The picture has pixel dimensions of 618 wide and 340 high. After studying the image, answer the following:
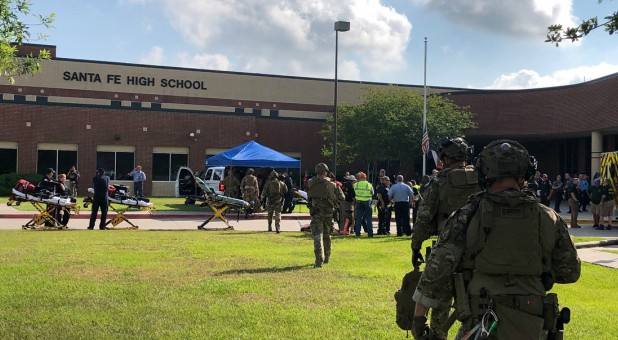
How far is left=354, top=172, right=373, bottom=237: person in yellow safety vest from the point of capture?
674 inches

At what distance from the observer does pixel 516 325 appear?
138 inches

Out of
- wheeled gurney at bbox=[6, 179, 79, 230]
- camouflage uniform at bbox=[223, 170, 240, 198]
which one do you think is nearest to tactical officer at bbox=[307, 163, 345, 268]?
wheeled gurney at bbox=[6, 179, 79, 230]

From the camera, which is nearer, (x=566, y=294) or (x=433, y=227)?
(x=433, y=227)

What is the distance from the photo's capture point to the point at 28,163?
38406 millimetres

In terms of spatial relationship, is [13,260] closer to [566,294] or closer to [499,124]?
[566,294]

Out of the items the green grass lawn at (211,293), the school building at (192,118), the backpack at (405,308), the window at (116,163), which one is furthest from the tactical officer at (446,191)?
the window at (116,163)

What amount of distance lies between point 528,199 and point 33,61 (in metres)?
7.64

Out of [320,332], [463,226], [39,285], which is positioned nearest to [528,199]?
[463,226]

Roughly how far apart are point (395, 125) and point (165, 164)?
15698 mm

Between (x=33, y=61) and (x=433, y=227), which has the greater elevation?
(x=33, y=61)

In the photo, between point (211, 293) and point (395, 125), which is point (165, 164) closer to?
point (395, 125)

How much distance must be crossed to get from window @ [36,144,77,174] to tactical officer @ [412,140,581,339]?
3920cm

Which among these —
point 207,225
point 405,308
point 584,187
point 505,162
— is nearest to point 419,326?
point 405,308

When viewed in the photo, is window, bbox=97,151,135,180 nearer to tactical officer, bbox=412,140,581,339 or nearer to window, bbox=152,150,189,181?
window, bbox=152,150,189,181
